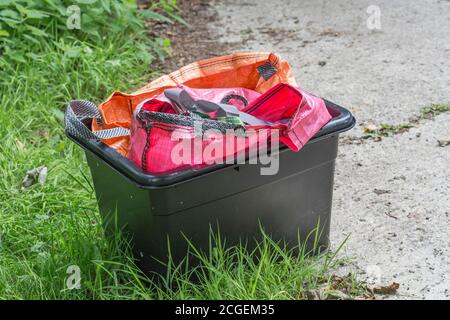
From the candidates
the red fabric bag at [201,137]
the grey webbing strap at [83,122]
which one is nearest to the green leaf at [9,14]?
the grey webbing strap at [83,122]

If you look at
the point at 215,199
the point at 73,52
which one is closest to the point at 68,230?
the point at 215,199

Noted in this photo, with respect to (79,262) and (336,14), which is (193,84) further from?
(336,14)

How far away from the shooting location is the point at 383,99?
13.5ft

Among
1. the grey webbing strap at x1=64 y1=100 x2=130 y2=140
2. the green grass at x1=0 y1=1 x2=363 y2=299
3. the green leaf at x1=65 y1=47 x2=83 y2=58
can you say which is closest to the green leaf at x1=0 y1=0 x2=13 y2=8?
the green grass at x1=0 y1=1 x2=363 y2=299

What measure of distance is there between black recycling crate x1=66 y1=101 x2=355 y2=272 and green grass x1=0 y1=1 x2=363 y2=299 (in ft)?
0.25

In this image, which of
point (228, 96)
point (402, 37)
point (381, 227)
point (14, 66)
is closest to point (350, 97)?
point (402, 37)

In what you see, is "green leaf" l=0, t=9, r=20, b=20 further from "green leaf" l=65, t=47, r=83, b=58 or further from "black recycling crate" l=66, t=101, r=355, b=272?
"black recycling crate" l=66, t=101, r=355, b=272

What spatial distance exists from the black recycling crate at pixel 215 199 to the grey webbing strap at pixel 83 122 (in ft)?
0.11

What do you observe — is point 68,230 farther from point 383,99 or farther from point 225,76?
point 383,99

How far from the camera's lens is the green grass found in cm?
251

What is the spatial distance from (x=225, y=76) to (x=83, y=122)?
0.62 metres

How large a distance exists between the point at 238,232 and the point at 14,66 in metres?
2.31

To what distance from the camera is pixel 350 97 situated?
13.8ft
